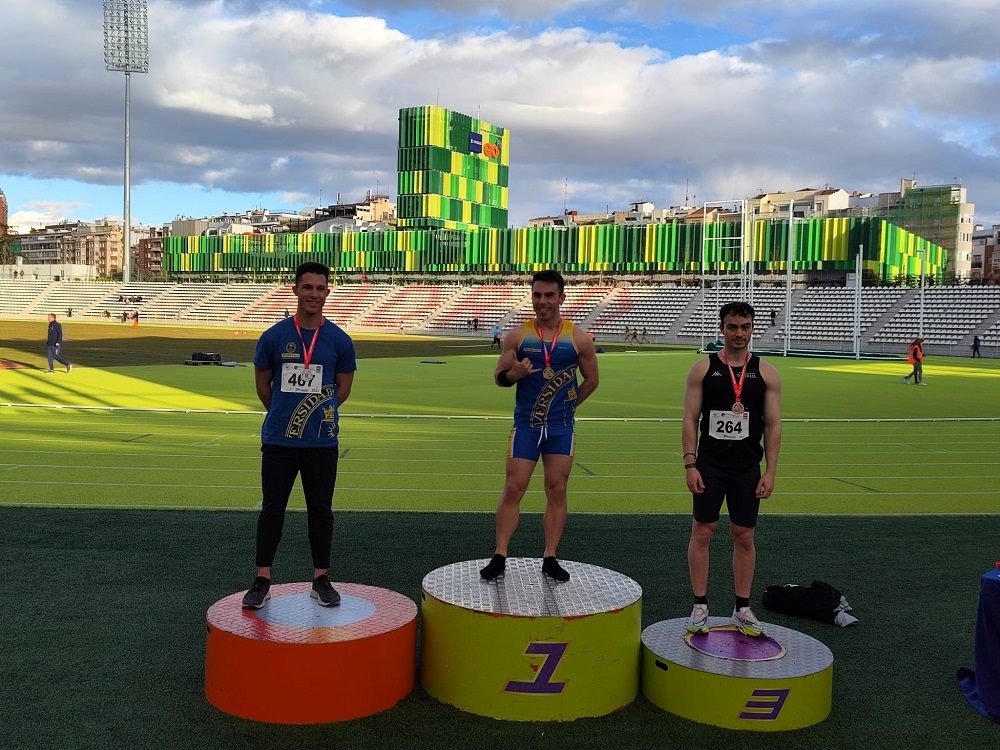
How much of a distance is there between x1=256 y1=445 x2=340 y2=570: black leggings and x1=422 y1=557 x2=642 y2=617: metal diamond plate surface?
1.98ft

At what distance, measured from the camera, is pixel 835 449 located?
11.9 meters

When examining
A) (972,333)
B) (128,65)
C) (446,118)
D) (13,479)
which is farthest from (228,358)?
(446,118)

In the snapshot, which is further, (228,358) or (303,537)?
(228,358)

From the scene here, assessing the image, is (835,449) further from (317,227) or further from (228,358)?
(317,227)

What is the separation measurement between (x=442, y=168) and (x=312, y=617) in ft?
362

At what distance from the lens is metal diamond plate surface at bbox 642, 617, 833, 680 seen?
12.6 ft

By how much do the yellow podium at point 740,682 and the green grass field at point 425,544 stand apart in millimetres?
A: 79

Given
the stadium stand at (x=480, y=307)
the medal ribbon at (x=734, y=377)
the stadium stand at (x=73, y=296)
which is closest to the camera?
the medal ribbon at (x=734, y=377)

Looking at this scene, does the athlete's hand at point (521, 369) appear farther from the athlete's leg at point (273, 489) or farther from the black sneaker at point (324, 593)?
the black sneaker at point (324, 593)

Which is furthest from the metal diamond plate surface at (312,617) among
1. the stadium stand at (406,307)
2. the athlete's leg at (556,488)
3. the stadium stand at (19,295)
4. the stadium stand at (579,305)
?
the stadium stand at (19,295)

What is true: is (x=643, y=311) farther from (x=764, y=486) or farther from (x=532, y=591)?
(x=532, y=591)

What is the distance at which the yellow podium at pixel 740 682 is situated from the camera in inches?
148

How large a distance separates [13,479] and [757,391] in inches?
292

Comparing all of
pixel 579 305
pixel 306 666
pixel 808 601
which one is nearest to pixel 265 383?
pixel 306 666
